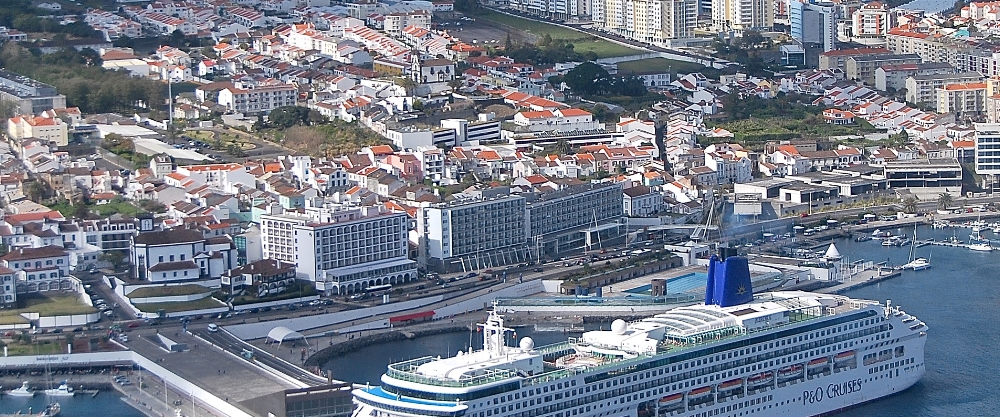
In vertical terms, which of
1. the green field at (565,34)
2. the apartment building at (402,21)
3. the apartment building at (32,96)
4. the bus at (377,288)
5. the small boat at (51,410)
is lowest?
the small boat at (51,410)

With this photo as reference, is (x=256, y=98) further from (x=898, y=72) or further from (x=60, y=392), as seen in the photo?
(x=60, y=392)

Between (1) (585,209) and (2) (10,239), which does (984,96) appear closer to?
(1) (585,209)

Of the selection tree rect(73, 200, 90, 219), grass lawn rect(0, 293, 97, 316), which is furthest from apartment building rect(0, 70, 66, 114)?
grass lawn rect(0, 293, 97, 316)

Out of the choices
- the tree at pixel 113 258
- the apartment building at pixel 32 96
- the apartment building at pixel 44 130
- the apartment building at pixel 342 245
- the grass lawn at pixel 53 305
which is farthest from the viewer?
the apartment building at pixel 32 96

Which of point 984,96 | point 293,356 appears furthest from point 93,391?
point 984,96

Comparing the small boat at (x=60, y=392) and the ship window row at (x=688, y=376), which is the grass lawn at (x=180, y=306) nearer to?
the small boat at (x=60, y=392)

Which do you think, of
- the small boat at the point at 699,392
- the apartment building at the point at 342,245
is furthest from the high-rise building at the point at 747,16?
the small boat at the point at 699,392

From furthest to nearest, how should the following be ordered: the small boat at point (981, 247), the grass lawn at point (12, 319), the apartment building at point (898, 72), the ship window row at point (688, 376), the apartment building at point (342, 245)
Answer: the apartment building at point (898, 72) → the small boat at point (981, 247) → the apartment building at point (342, 245) → the grass lawn at point (12, 319) → the ship window row at point (688, 376)

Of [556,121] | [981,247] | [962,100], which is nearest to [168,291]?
[981,247]
